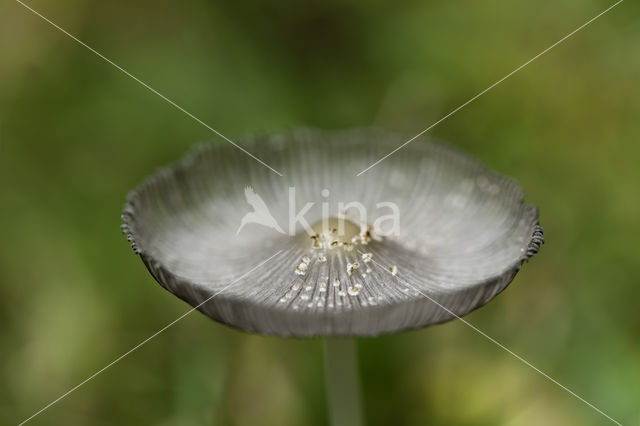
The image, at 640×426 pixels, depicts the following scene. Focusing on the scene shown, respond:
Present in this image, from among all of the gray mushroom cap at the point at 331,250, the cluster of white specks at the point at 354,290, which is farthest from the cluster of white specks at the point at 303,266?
the cluster of white specks at the point at 354,290

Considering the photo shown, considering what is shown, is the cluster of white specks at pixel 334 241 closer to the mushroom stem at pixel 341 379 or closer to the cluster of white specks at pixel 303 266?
the cluster of white specks at pixel 303 266

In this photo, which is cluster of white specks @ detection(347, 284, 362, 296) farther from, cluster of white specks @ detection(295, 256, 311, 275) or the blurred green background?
the blurred green background

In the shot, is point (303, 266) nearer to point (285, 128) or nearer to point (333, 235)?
point (333, 235)

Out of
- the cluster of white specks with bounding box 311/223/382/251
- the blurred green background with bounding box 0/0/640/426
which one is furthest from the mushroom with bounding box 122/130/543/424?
the blurred green background with bounding box 0/0/640/426

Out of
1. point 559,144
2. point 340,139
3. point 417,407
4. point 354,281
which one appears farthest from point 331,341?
point 559,144

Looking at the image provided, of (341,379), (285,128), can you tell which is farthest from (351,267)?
(285,128)

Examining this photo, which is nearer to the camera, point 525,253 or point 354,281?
point 525,253

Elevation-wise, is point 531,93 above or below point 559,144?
above

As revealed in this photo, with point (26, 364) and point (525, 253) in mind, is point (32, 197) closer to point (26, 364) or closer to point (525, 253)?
point (26, 364)
